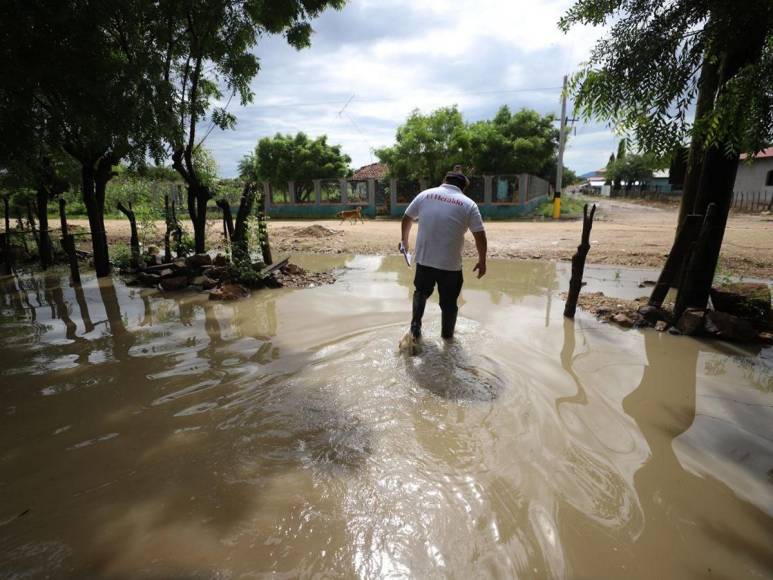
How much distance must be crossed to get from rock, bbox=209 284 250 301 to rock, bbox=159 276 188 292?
1.06 metres

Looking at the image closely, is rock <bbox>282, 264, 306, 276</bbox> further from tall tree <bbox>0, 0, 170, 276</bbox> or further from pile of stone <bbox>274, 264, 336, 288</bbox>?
tall tree <bbox>0, 0, 170, 276</bbox>

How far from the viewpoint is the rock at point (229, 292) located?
6.57 metres

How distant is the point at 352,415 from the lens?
3006mm

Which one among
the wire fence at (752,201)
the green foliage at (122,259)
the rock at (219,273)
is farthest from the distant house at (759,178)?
the green foliage at (122,259)

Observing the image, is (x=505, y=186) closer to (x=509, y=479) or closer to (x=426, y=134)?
(x=426, y=134)

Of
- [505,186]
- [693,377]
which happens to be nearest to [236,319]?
[693,377]

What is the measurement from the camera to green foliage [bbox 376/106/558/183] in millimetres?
23469

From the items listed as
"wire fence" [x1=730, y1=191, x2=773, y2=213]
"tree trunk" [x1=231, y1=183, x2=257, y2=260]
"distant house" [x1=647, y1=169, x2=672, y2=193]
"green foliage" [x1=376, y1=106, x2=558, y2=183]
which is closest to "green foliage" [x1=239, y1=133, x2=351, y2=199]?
"green foliage" [x1=376, y1=106, x2=558, y2=183]

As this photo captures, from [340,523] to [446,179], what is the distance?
3262mm

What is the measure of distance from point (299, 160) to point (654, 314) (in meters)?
25.3

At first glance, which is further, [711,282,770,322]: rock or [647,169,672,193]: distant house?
[647,169,672,193]: distant house

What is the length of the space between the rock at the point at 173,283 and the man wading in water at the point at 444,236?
481 centimetres

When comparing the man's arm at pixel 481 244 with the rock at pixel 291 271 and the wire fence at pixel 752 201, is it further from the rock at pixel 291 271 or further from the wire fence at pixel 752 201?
the wire fence at pixel 752 201

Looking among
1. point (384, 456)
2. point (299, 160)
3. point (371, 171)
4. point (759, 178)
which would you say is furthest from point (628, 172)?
point (384, 456)
